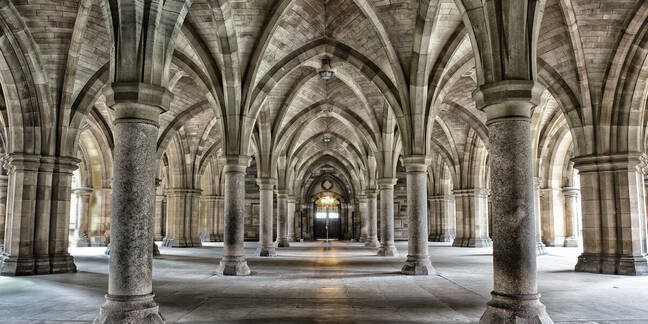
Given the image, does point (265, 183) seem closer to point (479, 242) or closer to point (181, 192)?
point (181, 192)

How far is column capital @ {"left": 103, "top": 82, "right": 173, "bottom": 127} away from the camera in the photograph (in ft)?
21.3

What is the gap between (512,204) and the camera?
636 cm

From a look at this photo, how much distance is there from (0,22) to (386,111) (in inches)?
519

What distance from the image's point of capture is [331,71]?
55.1ft

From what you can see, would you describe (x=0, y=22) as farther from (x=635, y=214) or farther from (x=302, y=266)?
(x=635, y=214)

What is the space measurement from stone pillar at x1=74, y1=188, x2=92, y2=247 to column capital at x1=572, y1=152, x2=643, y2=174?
23.9 m

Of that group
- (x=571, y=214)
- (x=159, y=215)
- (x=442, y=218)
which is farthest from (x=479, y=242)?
(x=159, y=215)

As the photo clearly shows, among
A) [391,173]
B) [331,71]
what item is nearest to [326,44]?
[331,71]

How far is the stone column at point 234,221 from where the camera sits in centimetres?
1268

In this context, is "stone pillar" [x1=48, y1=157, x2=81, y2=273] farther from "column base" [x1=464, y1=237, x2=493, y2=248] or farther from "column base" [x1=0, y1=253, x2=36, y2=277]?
"column base" [x1=464, y1=237, x2=493, y2=248]

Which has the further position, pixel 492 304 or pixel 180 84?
pixel 180 84

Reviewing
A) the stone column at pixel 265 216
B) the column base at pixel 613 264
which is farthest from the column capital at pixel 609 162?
the stone column at pixel 265 216

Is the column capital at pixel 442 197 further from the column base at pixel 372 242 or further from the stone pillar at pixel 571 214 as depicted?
the column base at pixel 372 242

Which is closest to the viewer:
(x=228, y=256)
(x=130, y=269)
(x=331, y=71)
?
(x=130, y=269)
